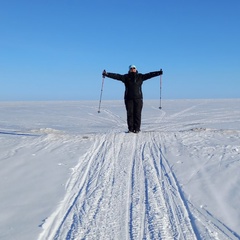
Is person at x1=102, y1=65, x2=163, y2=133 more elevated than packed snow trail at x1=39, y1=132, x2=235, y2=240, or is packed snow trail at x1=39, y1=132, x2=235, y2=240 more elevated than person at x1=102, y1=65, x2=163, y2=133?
person at x1=102, y1=65, x2=163, y2=133

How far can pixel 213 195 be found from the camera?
13.8 ft

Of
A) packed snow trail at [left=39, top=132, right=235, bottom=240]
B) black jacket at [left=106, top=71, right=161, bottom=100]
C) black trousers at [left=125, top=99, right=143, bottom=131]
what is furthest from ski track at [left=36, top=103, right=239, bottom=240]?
black jacket at [left=106, top=71, right=161, bottom=100]

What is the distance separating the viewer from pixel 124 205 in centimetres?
388

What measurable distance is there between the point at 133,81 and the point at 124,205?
6.36 metres

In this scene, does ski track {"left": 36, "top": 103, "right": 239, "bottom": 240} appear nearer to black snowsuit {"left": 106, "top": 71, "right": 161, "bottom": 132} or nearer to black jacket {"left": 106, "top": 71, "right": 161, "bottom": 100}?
black snowsuit {"left": 106, "top": 71, "right": 161, "bottom": 132}

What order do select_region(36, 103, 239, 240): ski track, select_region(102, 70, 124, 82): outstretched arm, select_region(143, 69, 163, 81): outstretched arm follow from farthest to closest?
select_region(102, 70, 124, 82): outstretched arm
select_region(143, 69, 163, 81): outstretched arm
select_region(36, 103, 239, 240): ski track

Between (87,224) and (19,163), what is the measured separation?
9.87 feet

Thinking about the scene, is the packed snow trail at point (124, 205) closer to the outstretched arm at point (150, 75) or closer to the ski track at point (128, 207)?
the ski track at point (128, 207)

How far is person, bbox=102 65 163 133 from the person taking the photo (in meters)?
9.89

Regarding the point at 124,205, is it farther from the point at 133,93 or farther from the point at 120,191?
the point at 133,93

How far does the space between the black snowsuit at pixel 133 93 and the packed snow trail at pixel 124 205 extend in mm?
3568

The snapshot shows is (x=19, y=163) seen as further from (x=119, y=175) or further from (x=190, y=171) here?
(x=190, y=171)

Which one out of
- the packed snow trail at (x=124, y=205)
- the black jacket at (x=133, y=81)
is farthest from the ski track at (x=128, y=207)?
the black jacket at (x=133, y=81)

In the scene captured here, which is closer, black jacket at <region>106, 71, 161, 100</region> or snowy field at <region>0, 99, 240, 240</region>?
snowy field at <region>0, 99, 240, 240</region>
